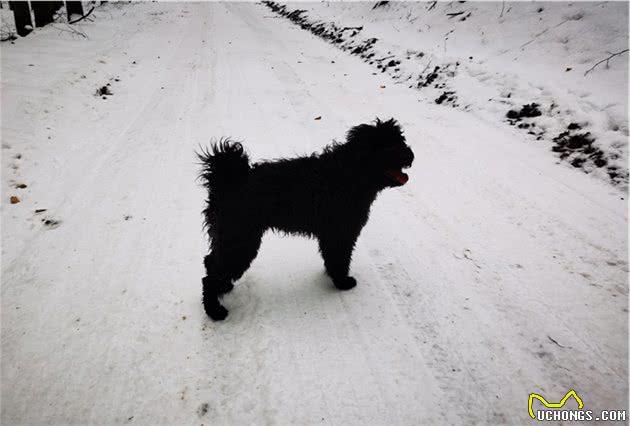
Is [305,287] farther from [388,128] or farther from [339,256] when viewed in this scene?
[388,128]

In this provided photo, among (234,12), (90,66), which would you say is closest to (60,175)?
(90,66)

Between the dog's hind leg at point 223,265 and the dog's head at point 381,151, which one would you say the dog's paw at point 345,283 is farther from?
the dog's head at point 381,151

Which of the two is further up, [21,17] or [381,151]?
[381,151]

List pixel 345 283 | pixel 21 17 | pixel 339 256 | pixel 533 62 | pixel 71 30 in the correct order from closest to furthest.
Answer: pixel 339 256 < pixel 345 283 < pixel 533 62 < pixel 21 17 < pixel 71 30

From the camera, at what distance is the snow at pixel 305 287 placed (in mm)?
2359

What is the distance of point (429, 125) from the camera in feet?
21.4

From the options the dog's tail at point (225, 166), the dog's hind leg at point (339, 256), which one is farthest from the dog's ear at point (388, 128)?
the dog's tail at point (225, 166)

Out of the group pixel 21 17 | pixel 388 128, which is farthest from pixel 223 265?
pixel 21 17

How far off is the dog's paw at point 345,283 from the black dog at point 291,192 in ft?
1.69

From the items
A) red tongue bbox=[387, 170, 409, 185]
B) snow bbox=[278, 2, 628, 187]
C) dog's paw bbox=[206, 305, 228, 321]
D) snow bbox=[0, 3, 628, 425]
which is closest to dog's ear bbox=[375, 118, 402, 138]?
red tongue bbox=[387, 170, 409, 185]

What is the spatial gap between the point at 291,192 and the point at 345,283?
3.86 feet

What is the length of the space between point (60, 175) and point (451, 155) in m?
6.31

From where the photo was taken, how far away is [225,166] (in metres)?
2.61

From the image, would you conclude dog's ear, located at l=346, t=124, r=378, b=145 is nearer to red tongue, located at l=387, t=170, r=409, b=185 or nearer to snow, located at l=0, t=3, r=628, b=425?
red tongue, located at l=387, t=170, r=409, b=185
